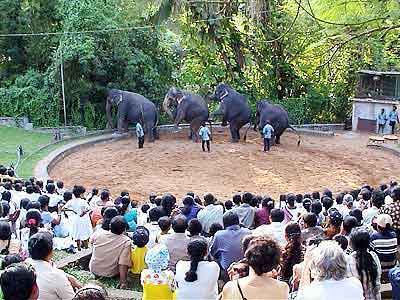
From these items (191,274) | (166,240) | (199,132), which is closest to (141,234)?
(166,240)

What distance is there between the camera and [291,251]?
20.4 feet

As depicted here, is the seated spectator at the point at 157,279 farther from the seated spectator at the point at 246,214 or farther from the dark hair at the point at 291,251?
the seated spectator at the point at 246,214

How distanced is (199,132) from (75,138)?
4.13 metres

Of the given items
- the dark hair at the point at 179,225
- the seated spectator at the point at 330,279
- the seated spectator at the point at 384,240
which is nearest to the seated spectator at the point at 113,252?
the dark hair at the point at 179,225

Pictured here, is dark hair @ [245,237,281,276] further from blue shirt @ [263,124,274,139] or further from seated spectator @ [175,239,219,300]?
blue shirt @ [263,124,274,139]

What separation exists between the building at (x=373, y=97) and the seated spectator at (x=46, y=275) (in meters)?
19.3

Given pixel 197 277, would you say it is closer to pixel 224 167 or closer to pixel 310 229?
pixel 310 229

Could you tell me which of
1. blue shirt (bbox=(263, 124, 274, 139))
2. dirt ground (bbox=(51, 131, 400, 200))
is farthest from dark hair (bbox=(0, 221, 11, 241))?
blue shirt (bbox=(263, 124, 274, 139))

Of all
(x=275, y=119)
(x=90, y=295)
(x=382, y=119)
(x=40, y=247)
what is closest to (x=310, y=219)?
(x=40, y=247)

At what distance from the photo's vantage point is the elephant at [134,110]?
67.6ft

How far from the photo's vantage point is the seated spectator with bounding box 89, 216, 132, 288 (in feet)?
23.8

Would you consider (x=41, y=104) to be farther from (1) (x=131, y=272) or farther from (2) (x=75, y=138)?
(1) (x=131, y=272)

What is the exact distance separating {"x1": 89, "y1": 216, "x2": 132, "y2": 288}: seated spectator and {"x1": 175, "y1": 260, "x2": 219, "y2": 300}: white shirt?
5.71 ft

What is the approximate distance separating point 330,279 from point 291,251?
1.67 meters
